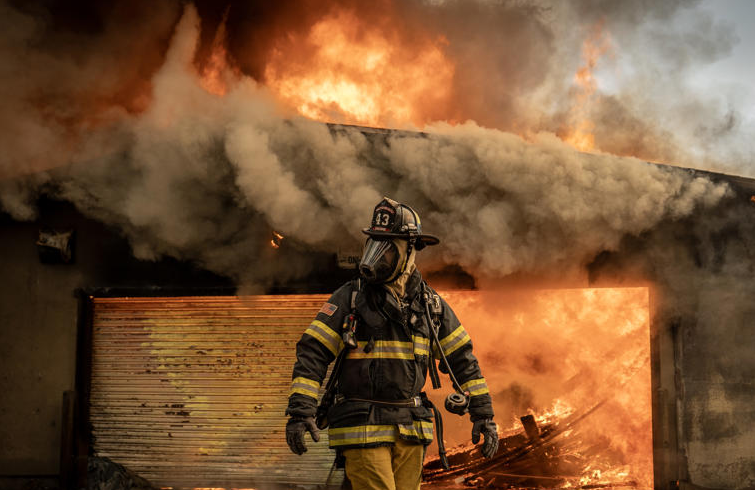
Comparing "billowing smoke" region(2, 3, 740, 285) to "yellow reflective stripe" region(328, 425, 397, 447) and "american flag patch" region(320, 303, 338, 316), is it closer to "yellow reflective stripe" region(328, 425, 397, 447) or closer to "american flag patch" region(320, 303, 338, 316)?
"american flag patch" region(320, 303, 338, 316)

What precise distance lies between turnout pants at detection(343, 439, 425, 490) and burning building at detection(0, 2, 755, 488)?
10.5 ft

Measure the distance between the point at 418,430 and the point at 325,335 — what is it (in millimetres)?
783

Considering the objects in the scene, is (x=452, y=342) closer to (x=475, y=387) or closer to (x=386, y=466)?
(x=475, y=387)

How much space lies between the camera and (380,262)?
416 cm

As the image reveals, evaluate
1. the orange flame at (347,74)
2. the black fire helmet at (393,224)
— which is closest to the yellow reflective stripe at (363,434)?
the black fire helmet at (393,224)

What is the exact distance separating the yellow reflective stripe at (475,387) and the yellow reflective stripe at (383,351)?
0.54 meters

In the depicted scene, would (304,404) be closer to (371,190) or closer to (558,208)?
(371,190)

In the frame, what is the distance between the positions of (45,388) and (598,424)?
6.67 m

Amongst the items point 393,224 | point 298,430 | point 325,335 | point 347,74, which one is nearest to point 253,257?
point 347,74

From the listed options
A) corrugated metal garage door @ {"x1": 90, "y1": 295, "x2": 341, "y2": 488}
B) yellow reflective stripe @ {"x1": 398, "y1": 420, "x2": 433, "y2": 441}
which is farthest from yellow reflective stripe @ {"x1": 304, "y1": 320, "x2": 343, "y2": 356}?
corrugated metal garage door @ {"x1": 90, "y1": 295, "x2": 341, "y2": 488}

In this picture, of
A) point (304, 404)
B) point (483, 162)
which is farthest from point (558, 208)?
point (304, 404)

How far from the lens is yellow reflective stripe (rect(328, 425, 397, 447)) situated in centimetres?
387

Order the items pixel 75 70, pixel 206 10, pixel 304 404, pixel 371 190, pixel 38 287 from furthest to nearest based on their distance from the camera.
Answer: pixel 206 10 < pixel 75 70 < pixel 38 287 < pixel 371 190 < pixel 304 404

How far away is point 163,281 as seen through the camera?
7.46 metres
